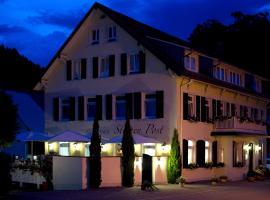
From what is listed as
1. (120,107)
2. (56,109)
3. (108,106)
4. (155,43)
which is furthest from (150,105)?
(56,109)

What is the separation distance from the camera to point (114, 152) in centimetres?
3566

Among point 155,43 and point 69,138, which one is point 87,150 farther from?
point 155,43

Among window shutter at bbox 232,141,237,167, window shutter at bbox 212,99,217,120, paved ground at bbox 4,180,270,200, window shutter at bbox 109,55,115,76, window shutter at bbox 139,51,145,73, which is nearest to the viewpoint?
paved ground at bbox 4,180,270,200

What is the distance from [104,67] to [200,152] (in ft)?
26.0

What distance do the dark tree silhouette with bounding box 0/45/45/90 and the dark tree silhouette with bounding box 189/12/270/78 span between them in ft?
55.9

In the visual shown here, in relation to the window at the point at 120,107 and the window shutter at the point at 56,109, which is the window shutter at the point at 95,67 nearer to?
the window at the point at 120,107

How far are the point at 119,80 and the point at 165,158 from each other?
606 cm

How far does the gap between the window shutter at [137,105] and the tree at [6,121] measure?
8774mm

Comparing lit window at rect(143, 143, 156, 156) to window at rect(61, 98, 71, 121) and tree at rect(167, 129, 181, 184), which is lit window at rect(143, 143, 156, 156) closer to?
tree at rect(167, 129, 181, 184)

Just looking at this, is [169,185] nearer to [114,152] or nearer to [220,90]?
[114,152]

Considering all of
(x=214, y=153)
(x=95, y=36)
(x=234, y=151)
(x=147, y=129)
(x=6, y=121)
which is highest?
(x=95, y=36)

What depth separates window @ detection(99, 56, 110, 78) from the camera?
37.0 metres

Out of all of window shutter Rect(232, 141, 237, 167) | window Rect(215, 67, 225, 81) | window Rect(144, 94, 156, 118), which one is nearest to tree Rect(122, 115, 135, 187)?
window Rect(144, 94, 156, 118)

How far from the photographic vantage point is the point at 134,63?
35531mm
